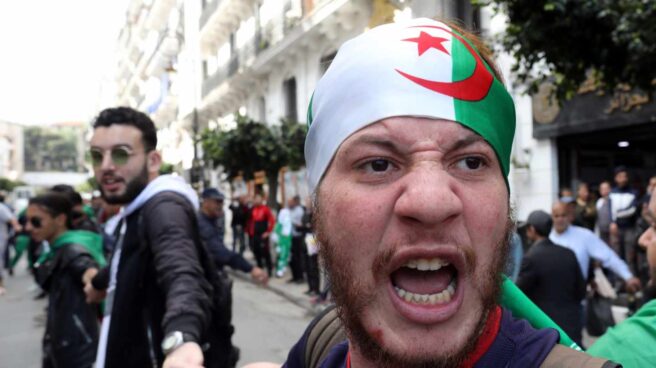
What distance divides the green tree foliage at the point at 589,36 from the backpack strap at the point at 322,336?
423 cm

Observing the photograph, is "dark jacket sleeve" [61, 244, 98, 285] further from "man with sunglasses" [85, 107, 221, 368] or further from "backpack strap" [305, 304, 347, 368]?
"backpack strap" [305, 304, 347, 368]

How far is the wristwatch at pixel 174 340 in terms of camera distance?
6.10 feet

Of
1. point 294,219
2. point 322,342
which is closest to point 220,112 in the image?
point 294,219

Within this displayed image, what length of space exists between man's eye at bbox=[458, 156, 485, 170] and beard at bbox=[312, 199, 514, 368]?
0.14 m

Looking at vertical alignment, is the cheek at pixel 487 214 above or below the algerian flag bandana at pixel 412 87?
below

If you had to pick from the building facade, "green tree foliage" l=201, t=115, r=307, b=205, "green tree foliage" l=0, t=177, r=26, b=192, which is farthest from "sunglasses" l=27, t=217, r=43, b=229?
"green tree foliage" l=0, t=177, r=26, b=192

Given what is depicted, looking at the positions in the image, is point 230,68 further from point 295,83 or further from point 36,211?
point 36,211

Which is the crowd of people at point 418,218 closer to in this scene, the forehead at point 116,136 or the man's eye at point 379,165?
the man's eye at point 379,165

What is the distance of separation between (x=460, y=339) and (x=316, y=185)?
480 millimetres

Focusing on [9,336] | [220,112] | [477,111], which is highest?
[220,112]

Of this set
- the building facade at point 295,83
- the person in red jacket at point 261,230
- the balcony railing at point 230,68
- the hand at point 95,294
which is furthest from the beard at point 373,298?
the balcony railing at point 230,68

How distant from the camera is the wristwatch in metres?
1.86

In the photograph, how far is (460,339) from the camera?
1.18 metres

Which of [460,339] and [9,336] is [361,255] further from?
[9,336]
